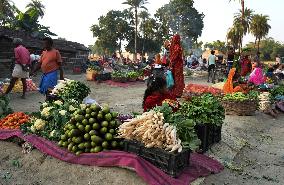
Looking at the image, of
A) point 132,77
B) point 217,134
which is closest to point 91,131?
point 217,134

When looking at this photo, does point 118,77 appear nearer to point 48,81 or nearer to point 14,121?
point 48,81

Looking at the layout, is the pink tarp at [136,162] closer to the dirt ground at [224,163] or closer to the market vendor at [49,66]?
the dirt ground at [224,163]

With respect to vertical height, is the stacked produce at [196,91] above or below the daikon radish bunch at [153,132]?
below

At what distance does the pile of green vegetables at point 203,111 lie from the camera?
647 centimetres

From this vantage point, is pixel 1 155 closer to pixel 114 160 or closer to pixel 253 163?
pixel 114 160

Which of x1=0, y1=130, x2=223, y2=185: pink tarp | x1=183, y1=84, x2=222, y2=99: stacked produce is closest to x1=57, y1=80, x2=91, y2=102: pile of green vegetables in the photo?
x1=0, y1=130, x2=223, y2=185: pink tarp

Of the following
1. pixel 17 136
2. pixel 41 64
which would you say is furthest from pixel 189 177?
pixel 41 64

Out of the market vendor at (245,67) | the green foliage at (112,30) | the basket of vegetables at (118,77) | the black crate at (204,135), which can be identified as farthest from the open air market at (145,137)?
the green foliage at (112,30)

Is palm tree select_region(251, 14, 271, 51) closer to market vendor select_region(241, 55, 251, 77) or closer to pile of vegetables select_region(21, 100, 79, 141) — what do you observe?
market vendor select_region(241, 55, 251, 77)

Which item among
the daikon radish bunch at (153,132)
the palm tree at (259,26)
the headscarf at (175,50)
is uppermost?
the palm tree at (259,26)

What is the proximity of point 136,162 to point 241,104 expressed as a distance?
6494mm

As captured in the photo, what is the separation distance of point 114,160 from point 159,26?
174 feet

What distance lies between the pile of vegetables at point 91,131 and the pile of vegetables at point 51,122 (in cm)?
39

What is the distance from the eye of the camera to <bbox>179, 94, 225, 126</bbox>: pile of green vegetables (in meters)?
6.47
